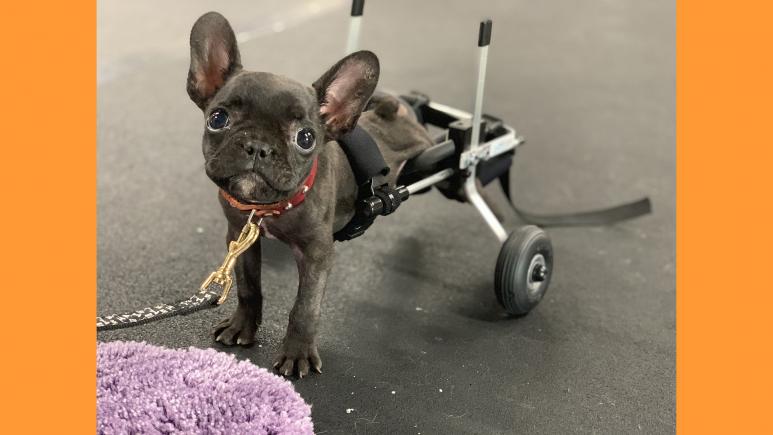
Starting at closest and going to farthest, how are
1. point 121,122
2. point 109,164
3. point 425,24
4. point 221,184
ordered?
point 221,184 → point 109,164 → point 121,122 → point 425,24

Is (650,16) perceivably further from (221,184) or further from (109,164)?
(221,184)

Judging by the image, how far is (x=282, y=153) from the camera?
1.04m

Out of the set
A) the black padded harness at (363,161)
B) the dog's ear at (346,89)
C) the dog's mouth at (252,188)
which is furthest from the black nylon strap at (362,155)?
the dog's mouth at (252,188)

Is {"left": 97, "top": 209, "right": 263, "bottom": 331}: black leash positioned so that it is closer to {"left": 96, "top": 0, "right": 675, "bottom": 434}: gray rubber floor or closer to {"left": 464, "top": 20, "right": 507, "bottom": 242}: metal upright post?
{"left": 96, "top": 0, "right": 675, "bottom": 434}: gray rubber floor

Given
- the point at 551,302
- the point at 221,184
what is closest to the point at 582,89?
the point at 551,302

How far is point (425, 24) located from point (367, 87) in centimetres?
239

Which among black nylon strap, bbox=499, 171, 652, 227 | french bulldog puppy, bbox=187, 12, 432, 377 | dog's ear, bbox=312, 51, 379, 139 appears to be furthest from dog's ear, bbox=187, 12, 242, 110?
black nylon strap, bbox=499, 171, 652, 227

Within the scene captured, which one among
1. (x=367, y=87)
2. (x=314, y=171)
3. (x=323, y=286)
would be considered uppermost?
(x=367, y=87)

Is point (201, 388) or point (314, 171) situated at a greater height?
point (314, 171)

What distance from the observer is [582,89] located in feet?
9.33

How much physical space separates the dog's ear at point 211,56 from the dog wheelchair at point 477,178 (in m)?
0.28

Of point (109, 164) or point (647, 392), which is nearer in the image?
point (647, 392)

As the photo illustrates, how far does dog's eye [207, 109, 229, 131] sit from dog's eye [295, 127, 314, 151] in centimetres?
9

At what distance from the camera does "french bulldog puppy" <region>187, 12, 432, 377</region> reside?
104 cm
